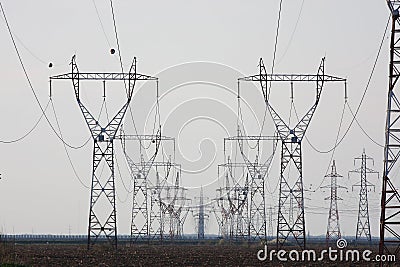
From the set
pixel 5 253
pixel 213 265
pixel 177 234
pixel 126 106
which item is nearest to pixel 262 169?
pixel 126 106

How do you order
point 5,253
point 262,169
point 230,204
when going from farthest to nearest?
point 230,204 → point 262,169 → point 5,253

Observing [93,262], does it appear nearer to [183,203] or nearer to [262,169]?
[262,169]

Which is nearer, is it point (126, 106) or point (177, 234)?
point (126, 106)

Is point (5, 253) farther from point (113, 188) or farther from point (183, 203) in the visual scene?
point (183, 203)

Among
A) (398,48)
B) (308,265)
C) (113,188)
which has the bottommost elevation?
(308,265)

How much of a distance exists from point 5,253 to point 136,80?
22464mm

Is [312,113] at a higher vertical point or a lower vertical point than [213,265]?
higher

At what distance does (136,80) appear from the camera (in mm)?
69812

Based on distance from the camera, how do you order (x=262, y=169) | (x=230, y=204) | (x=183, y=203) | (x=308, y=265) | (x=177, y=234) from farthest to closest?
(x=177, y=234) < (x=183, y=203) < (x=230, y=204) < (x=262, y=169) < (x=308, y=265)

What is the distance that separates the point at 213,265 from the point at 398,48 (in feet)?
57.7

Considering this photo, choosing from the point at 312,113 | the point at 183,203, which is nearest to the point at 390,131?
the point at 312,113

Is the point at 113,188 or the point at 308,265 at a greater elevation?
the point at 113,188

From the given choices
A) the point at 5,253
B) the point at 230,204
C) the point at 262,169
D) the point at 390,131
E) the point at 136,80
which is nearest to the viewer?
the point at 390,131

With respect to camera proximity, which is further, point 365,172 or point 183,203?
point 183,203
